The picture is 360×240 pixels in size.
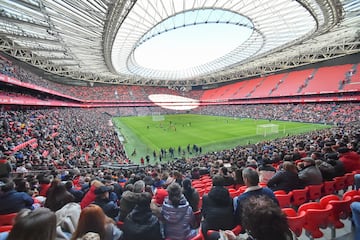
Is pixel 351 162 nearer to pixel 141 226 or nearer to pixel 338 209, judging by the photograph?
pixel 338 209

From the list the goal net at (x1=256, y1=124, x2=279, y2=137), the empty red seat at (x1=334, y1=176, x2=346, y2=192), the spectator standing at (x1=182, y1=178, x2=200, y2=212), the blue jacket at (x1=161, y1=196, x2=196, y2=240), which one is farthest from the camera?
the goal net at (x1=256, y1=124, x2=279, y2=137)

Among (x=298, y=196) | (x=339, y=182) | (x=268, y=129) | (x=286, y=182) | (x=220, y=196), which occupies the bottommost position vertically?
(x=298, y=196)

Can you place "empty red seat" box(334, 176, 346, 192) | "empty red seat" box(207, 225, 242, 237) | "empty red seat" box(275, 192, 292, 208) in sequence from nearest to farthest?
"empty red seat" box(207, 225, 242, 237)
"empty red seat" box(275, 192, 292, 208)
"empty red seat" box(334, 176, 346, 192)

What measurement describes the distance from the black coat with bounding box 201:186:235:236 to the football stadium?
0.7 inches

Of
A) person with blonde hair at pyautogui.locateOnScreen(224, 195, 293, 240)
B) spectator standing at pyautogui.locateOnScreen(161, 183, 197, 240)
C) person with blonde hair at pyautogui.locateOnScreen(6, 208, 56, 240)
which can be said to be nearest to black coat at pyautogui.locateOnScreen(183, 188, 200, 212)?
spectator standing at pyautogui.locateOnScreen(161, 183, 197, 240)

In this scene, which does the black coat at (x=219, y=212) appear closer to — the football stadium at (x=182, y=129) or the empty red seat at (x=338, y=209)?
the football stadium at (x=182, y=129)

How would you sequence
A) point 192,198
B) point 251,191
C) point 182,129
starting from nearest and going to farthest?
point 251,191 < point 192,198 < point 182,129

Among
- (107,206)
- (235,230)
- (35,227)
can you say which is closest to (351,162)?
(235,230)

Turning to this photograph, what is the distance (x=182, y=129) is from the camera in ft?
123

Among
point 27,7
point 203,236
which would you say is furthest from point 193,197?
point 27,7

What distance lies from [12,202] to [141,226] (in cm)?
308

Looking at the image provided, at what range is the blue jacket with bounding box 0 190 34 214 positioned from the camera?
427 centimetres

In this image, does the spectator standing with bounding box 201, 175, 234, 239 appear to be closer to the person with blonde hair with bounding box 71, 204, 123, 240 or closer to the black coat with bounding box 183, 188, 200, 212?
the black coat with bounding box 183, 188, 200, 212

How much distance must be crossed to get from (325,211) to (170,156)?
18.8 meters
